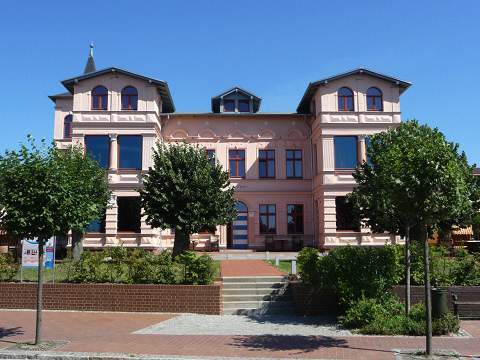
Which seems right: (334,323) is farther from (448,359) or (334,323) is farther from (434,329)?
(448,359)

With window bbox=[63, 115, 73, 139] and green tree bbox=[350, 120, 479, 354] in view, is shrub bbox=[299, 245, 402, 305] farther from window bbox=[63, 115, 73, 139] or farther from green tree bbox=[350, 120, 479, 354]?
window bbox=[63, 115, 73, 139]

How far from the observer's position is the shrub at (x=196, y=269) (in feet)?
48.2

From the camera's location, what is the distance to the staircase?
1466 centimetres

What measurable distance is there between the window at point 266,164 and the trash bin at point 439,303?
22757mm

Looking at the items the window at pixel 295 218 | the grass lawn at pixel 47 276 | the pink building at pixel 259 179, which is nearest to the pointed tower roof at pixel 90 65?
the pink building at pixel 259 179

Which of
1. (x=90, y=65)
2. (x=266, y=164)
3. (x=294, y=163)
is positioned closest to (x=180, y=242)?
(x=266, y=164)

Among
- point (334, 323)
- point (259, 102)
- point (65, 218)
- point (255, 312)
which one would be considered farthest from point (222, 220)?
point (259, 102)

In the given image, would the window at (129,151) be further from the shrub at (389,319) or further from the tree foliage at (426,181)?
the tree foliage at (426,181)

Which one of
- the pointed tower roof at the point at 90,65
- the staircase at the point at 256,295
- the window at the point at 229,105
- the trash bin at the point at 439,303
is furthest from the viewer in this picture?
the pointed tower roof at the point at 90,65

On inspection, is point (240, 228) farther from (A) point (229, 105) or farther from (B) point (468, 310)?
(B) point (468, 310)

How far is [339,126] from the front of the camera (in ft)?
99.8

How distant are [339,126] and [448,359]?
22580mm

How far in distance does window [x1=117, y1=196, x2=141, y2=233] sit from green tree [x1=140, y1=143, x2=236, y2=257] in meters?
6.72

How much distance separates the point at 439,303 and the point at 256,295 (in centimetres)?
565
